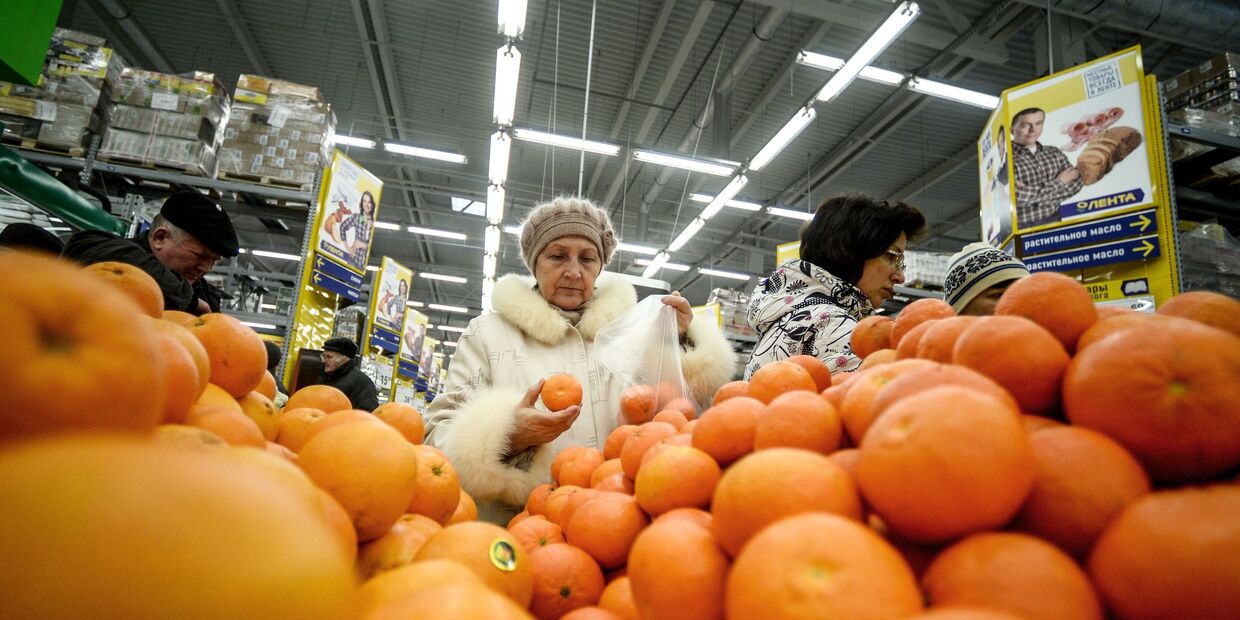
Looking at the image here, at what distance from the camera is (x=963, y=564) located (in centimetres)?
49

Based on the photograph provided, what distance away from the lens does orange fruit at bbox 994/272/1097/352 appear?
77cm

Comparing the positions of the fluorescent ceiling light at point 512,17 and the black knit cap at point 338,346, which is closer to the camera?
the fluorescent ceiling light at point 512,17

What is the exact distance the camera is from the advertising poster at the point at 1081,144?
141 inches

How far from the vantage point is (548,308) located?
2354mm

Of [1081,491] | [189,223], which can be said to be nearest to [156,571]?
[1081,491]

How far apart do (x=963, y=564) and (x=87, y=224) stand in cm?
523

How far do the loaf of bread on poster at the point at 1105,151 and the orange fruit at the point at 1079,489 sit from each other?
426 cm

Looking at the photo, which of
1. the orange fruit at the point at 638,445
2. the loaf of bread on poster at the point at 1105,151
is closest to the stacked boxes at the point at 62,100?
the orange fruit at the point at 638,445

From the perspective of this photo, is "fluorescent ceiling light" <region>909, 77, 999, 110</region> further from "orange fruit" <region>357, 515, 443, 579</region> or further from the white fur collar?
"orange fruit" <region>357, 515, 443, 579</region>

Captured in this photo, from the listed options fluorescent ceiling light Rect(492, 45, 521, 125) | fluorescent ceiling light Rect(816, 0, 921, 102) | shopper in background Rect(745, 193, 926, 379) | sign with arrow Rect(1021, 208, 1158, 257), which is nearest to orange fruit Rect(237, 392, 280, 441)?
shopper in background Rect(745, 193, 926, 379)

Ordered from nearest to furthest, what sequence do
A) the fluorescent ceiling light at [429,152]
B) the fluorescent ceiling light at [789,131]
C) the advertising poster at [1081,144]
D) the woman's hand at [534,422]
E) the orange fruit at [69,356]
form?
1. the orange fruit at [69,356]
2. the woman's hand at [534,422]
3. the advertising poster at [1081,144]
4. the fluorescent ceiling light at [789,131]
5. the fluorescent ceiling light at [429,152]

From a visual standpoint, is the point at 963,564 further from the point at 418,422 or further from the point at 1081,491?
the point at 418,422

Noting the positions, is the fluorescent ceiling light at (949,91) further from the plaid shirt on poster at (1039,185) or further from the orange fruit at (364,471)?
the orange fruit at (364,471)

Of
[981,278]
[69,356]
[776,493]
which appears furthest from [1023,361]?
[981,278]
